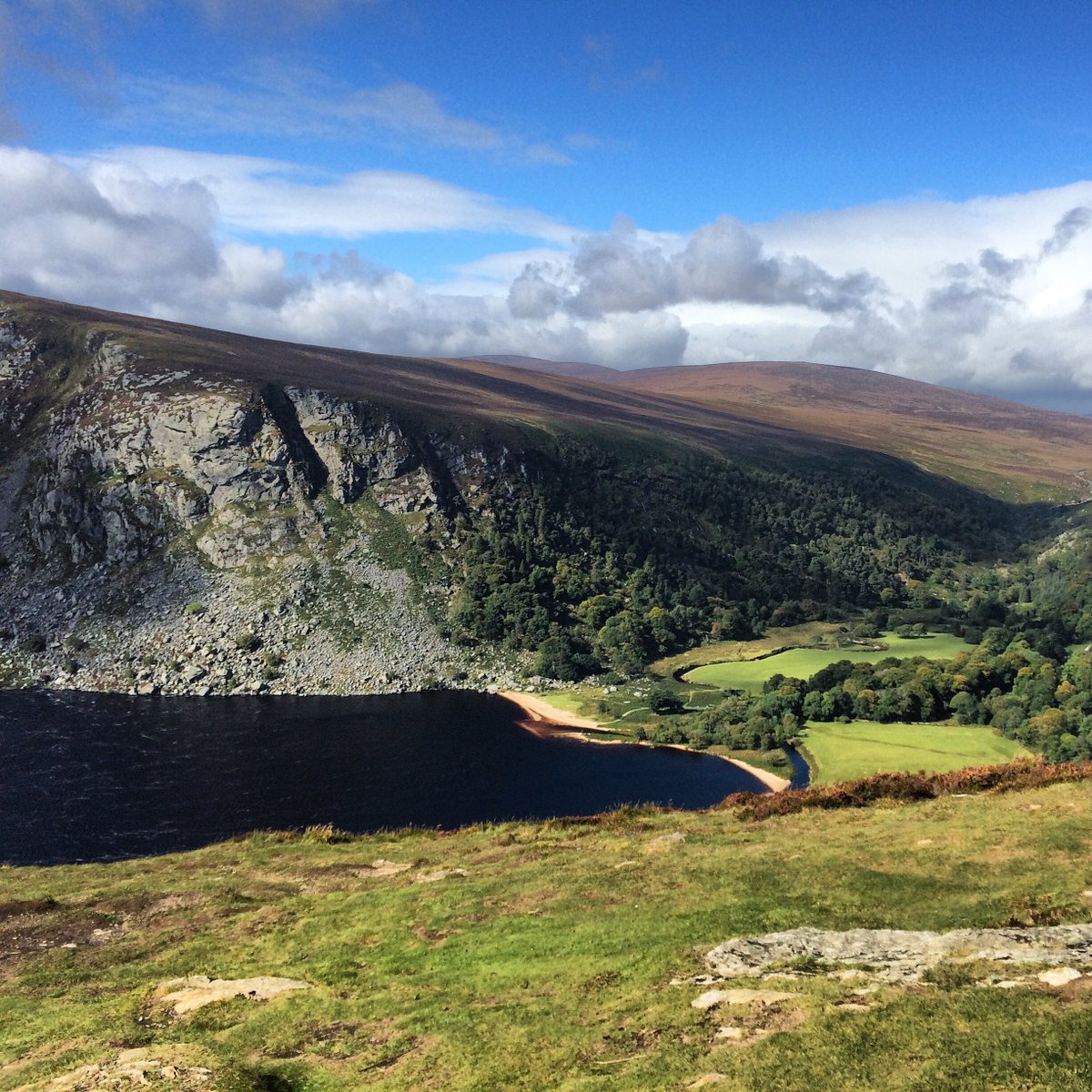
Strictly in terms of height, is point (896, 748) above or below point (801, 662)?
above

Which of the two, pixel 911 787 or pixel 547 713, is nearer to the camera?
pixel 911 787

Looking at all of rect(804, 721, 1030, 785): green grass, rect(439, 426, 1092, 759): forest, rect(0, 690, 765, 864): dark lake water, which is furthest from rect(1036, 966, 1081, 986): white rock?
rect(439, 426, 1092, 759): forest

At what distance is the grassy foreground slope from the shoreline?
54344mm

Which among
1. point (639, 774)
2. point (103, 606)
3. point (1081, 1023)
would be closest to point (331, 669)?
point (103, 606)

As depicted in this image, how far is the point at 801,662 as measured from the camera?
142 meters

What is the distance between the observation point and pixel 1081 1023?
1691 centimetres

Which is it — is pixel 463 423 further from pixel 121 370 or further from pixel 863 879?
pixel 863 879

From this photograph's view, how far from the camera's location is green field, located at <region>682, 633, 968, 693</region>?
134 m

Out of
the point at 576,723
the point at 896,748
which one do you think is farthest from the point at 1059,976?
the point at 576,723

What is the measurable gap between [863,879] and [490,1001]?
1525 cm

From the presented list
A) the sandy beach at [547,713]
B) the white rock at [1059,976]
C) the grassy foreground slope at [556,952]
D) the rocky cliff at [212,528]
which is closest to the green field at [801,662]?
the sandy beach at [547,713]

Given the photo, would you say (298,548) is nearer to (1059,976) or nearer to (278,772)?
(278,772)

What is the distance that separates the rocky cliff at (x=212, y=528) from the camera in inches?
5217

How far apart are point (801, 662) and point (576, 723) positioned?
164ft
